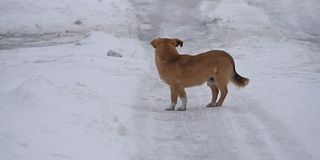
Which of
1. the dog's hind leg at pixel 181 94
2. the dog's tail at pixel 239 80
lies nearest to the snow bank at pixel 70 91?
the dog's hind leg at pixel 181 94

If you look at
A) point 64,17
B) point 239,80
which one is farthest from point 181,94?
point 64,17

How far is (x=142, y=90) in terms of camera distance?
30.8ft

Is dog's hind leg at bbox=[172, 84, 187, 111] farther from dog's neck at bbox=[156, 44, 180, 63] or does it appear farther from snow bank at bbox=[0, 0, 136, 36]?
snow bank at bbox=[0, 0, 136, 36]

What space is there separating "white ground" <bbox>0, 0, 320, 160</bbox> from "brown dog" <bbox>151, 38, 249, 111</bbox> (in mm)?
454

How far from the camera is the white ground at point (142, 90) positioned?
5.43 meters

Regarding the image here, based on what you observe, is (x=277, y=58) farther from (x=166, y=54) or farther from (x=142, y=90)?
(x=166, y=54)

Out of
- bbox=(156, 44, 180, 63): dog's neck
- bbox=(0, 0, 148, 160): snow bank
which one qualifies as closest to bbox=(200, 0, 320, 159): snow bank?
bbox=(156, 44, 180, 63): dog's neck

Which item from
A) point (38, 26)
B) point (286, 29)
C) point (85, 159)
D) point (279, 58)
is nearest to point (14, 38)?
point (38, 26)

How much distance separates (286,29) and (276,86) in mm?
9286

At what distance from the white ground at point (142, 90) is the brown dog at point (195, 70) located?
45 cm

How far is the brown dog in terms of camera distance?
764 cm

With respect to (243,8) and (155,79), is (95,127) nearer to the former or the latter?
(155,79)

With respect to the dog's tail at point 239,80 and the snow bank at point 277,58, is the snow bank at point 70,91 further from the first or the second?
the snow bank at point 277,58

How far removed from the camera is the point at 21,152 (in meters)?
4.58
